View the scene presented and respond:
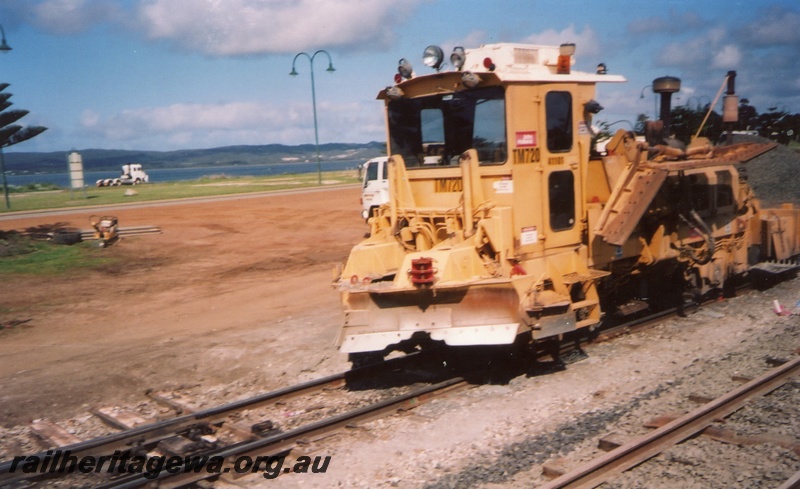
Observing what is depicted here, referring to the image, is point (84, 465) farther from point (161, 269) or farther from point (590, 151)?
point (161, 269)

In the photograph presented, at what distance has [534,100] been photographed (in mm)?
7395

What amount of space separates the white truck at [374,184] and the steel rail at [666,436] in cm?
1504

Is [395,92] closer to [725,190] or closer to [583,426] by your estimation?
[583,426]

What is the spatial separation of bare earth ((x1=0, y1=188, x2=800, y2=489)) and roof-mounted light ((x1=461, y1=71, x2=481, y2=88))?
3.29 metres

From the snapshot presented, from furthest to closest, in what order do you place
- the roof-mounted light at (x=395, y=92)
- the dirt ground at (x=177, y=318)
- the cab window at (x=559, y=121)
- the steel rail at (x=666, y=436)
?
Result: the dirt ground at (x=177, y=318) < the roof-mounted light at (x=395, y=92) < the cab window at (x=559, y=121) < the steel rail at (x=666, y=436)

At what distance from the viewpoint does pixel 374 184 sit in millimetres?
21688

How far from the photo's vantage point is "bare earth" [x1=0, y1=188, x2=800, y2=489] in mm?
5539

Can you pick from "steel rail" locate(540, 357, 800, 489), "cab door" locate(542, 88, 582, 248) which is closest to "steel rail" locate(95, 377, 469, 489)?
"cab door" locate(542, 88, 582, 248)

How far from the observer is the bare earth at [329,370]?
554cm

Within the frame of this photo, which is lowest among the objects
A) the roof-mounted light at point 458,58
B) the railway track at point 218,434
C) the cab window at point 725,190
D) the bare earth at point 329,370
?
the bare earth at point 329,370

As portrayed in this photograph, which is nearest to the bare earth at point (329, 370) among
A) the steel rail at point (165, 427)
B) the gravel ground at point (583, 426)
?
the gravel ground at point (583, 426)

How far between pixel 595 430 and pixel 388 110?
4.53 metres

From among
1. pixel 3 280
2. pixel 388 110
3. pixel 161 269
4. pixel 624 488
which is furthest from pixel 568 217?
pixel 3 280

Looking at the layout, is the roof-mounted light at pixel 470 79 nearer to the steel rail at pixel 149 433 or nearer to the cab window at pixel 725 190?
the steel rail at pixel 149 433
